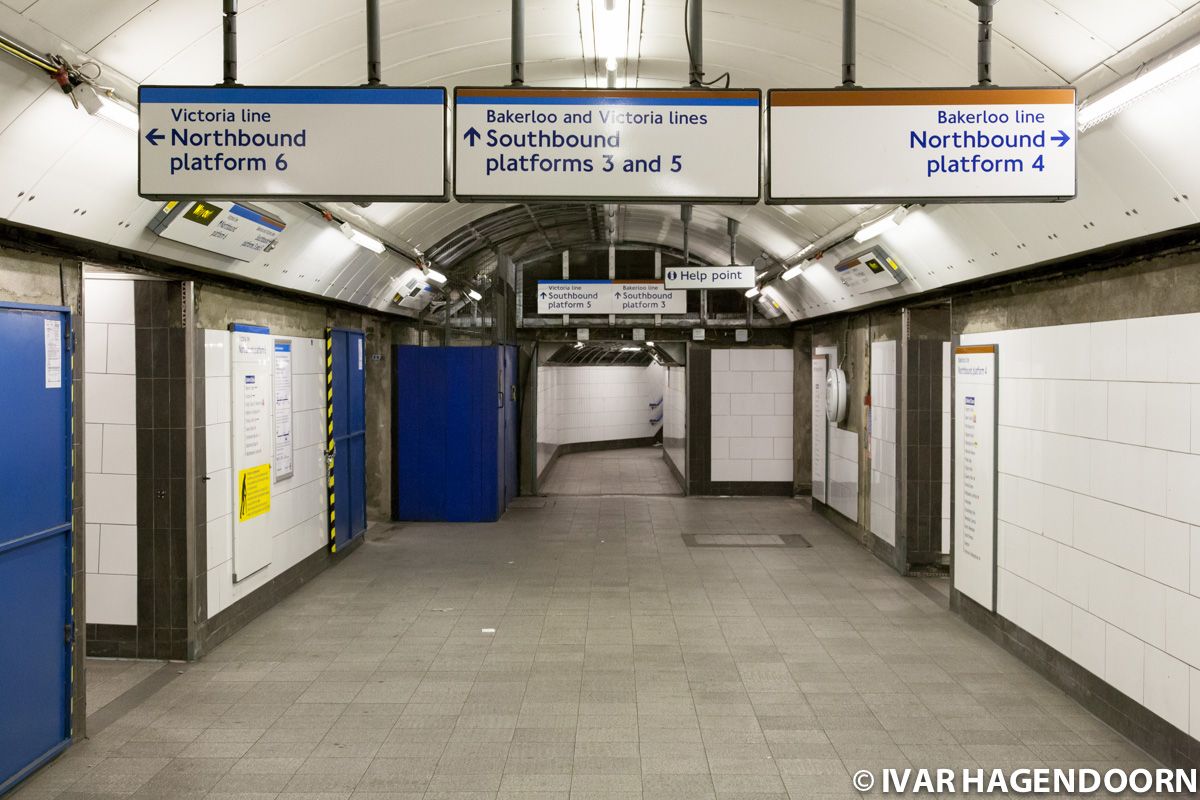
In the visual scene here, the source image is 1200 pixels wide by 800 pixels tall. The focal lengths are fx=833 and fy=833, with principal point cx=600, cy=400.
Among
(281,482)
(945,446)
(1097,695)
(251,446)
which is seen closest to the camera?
(1097,695)

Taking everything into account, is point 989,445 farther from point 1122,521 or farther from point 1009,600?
point 1122,521

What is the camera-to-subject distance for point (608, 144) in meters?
3.25

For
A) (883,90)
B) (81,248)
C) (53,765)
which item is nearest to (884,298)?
(883,90)

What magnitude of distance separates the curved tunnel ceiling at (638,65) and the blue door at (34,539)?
65 cm

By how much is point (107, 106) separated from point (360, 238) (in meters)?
3.68

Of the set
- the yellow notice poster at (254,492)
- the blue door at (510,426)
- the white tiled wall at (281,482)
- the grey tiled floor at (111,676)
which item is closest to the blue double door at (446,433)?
the blue door at (510,426)

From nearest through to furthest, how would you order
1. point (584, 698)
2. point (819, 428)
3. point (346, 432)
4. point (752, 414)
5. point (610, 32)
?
point (610, 32) → point (584, 698) → point (346, 432) → point (819, 428) → point (752, 414)

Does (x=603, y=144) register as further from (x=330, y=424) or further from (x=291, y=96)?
(x=330, y=424)

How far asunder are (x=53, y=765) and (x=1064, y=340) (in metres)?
6.49

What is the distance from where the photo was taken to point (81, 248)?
15.6 feet

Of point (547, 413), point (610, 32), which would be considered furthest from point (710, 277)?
point (547, 413)

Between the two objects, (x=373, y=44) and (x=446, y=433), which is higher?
(x=373, y=44)

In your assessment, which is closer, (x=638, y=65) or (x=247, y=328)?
(x=638, y=65)

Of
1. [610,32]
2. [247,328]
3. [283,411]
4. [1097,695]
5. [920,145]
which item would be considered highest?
[610,32]
